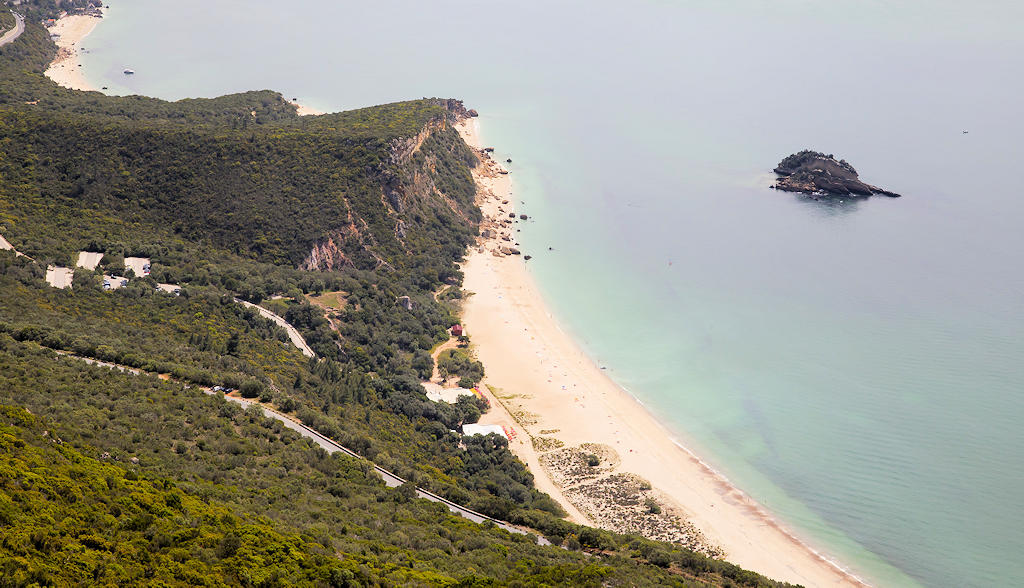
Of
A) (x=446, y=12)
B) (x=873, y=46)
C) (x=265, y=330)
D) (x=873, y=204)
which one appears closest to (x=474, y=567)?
(x=265, y=330)

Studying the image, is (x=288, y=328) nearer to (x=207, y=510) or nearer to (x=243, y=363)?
(x=243, y=363)

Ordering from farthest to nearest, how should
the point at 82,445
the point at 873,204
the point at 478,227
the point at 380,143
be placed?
the point at 873,204 → the point at 478,227 → the point at 380,143 → the point at 82,445

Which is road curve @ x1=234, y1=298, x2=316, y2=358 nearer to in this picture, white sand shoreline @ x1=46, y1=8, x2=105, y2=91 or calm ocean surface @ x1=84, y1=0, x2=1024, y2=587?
calm ocean surface @ x1=84, y1=0, x2=1024, y2=587

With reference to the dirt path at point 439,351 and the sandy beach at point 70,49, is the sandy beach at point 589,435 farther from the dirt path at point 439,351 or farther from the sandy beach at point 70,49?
the sandy beach at point 70,49

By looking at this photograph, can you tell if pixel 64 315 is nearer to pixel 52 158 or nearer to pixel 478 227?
pixel 52 158

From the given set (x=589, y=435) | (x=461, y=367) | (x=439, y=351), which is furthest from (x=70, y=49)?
(x=589, y=435)
